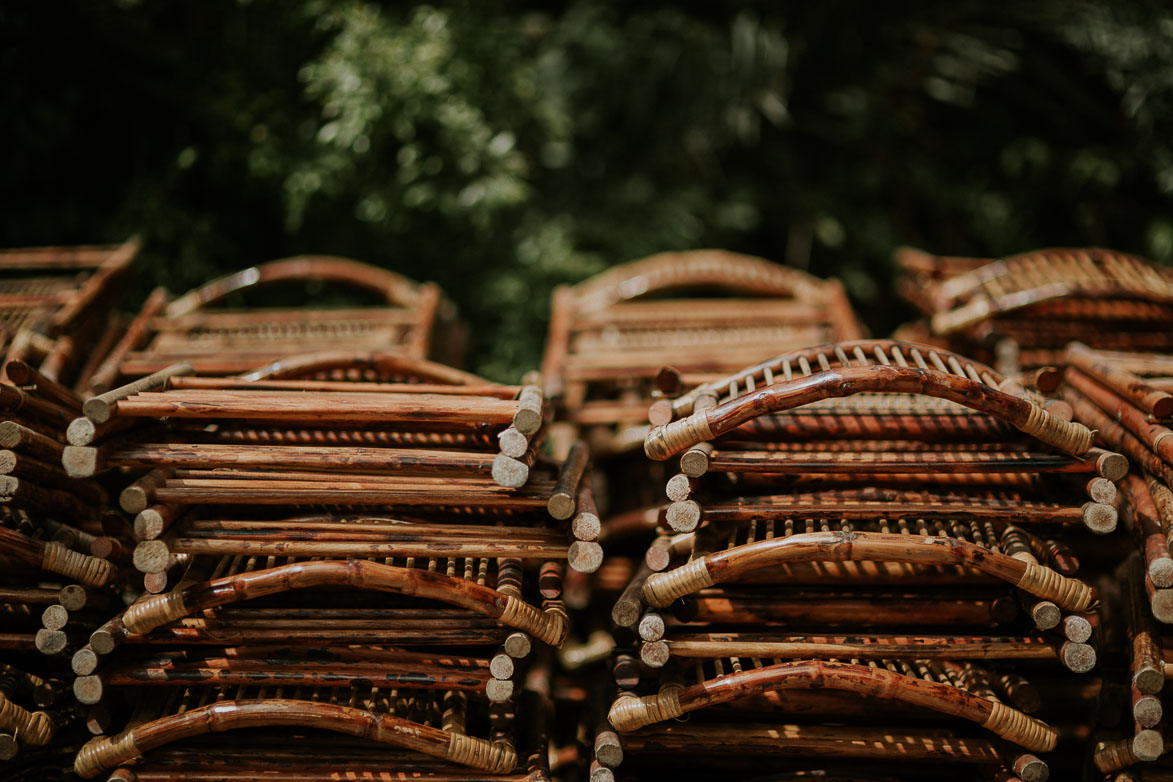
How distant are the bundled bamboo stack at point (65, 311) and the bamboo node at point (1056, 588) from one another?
3762 mm

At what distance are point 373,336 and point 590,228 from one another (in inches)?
76.3

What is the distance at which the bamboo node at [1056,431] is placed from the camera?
2.40 meters

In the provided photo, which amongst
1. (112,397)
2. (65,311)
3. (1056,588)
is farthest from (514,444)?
(65,311)

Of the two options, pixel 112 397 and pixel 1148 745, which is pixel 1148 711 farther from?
pixel 112 397

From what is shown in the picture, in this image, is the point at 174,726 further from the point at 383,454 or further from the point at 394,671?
the point at 383,454

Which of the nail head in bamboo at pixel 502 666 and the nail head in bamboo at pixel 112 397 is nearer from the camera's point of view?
the nail head in bamboo at pixel 112 397

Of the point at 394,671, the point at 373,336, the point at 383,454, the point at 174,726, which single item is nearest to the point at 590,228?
the point at 373,336

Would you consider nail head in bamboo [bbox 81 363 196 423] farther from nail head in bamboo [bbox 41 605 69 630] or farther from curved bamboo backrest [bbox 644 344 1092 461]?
curved bamboo backrest [bbox 644 344 1092 461]

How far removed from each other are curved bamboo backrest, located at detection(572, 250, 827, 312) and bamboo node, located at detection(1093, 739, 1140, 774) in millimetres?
2433

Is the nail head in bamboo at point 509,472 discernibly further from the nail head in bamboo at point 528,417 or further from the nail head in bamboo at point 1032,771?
the nail head in bamboo at point 1032,771

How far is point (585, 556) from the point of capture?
2420mm

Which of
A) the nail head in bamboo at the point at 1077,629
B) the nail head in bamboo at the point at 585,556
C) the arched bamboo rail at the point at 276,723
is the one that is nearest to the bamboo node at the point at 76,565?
the arched bamboo rail at the point at 276,723

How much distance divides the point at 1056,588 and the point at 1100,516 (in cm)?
27

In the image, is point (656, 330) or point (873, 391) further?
point (656, 330)
